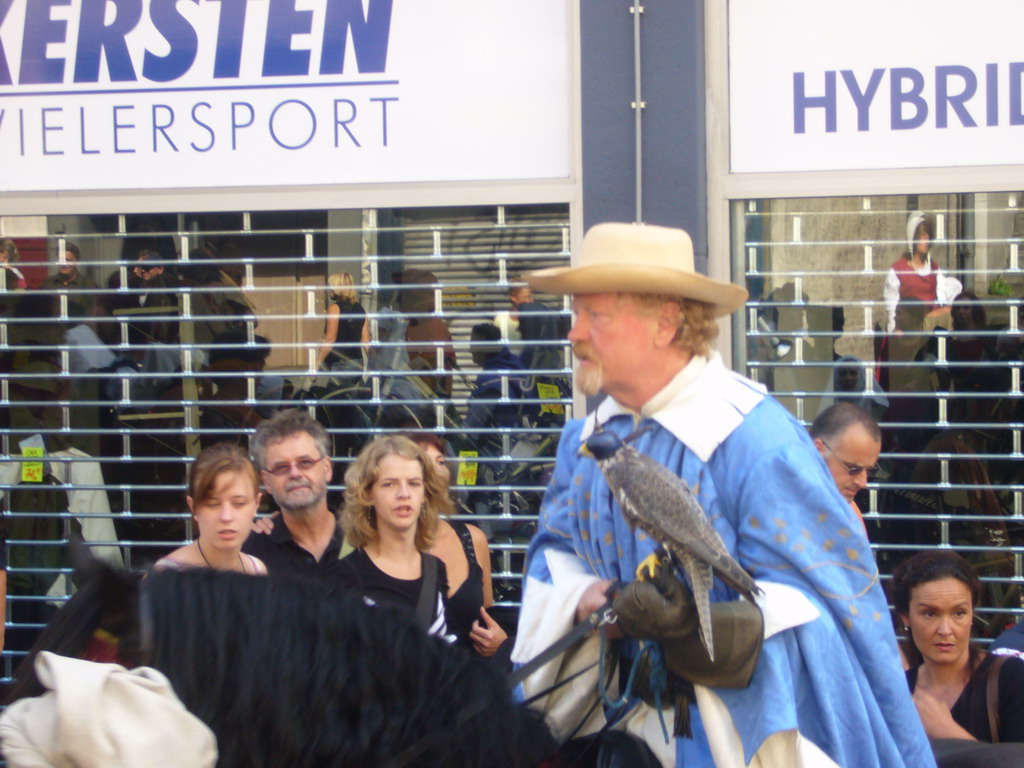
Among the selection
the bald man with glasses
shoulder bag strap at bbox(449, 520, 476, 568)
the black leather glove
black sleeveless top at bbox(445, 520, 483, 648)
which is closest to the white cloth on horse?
the black leather glove

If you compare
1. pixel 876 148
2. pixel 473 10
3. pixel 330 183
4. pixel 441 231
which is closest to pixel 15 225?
pixel 330 183

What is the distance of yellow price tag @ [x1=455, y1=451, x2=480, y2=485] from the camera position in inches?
212

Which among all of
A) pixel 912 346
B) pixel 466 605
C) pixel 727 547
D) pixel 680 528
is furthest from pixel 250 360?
pixel 680 528

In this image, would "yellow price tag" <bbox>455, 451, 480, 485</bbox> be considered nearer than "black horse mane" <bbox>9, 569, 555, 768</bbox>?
No

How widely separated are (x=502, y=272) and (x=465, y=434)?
791mm

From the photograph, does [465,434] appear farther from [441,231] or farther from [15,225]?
[15,225]

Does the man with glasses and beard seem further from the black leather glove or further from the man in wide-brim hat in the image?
the black leather glove

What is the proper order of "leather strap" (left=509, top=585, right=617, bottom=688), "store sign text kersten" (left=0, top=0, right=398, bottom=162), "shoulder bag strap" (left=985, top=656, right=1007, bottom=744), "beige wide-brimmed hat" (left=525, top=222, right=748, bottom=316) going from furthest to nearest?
"store sign text kersten" (left=0, top=0, right=398, bottom=162) < "shoulder bag strap" (left=985, top=656, right=1007, bottom=744) < "beige wide-brimmed hat" (left=525, top=222, right=748, bottom=316) < "leather strap" (left=509, top=585, right=617, bottom=688)

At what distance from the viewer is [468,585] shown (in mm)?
4348

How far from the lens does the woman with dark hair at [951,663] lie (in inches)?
136

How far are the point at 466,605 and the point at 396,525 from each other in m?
0.43

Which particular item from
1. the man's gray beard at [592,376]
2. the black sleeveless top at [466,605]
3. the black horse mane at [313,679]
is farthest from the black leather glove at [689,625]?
the black sleeveless top at [466,605]

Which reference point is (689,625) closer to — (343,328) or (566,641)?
(566,641)

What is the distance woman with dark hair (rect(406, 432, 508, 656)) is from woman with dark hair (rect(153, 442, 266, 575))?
711 mm
